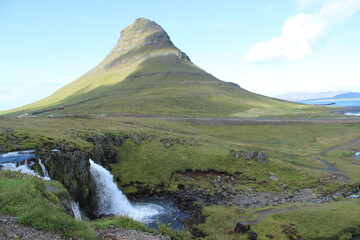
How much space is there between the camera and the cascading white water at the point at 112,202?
46594 millimetres

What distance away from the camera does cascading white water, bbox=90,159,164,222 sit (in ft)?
153

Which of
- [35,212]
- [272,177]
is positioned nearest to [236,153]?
[272,177]

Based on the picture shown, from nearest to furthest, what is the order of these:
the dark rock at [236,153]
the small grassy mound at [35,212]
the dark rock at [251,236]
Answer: the small grassy mound at [35,212]
the dark rock at [251,236]
the dark rock at [236,153]

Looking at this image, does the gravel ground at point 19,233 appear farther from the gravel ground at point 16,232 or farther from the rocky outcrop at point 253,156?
the rocky outcrop at point 253,156

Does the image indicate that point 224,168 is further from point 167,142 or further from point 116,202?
point 116,202

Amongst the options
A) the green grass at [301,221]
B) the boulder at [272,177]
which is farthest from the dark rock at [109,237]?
the boulder at [272,177]

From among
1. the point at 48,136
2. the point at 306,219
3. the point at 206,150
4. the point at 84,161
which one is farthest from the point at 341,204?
the point at 48,136

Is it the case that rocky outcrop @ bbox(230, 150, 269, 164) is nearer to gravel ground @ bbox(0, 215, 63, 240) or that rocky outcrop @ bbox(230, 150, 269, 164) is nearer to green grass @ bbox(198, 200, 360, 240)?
green grass @ bbox(198, 200, 360, 240)

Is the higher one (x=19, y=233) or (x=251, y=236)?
(x=19, y=233)

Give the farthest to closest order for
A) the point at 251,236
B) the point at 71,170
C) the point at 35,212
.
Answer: the point at 71,170 → the point at 251,236 → the point at 35,212

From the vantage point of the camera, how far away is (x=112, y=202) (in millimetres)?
48562

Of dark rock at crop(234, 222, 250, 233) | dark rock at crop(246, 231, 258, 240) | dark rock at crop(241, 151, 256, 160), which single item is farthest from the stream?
dark rock at crop(241, 151, 256, 160)

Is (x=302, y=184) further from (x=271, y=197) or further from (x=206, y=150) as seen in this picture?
(x=206, y=150)

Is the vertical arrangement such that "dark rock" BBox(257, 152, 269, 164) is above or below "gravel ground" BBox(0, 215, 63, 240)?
below
